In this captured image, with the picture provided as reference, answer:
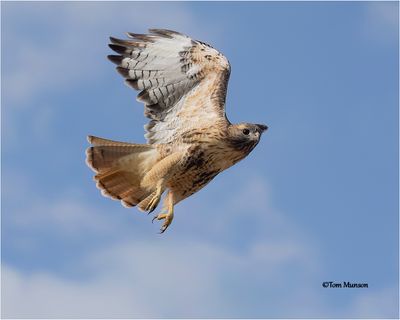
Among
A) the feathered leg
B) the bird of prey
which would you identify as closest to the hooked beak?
the bird of prey

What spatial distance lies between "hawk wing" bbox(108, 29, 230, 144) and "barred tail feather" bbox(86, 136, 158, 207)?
30 centimetres

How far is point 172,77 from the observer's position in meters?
12.0

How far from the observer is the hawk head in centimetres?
1103

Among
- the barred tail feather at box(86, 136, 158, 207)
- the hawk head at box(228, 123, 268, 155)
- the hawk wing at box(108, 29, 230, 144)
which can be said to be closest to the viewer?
the hawk head at box(228, 123, 268, 155)

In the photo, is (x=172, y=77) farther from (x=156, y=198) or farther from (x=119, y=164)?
(x=156, y=198)

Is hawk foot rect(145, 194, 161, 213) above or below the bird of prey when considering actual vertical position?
below

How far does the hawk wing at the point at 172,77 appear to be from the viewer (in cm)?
1165

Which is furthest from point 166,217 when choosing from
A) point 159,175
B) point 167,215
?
point 159,175

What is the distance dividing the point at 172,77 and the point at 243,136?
1582 millimetres

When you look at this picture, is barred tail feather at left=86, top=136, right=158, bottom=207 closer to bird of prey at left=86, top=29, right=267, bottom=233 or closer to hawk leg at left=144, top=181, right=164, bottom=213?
bird of prey at left=86, top=29, right=267, bottom=233

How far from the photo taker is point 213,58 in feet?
39.9

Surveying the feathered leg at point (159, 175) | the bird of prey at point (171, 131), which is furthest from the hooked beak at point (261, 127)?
the feathered leg at point (159, 175)

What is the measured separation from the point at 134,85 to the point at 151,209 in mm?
2003

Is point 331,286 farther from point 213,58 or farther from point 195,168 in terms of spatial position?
point 213,58
